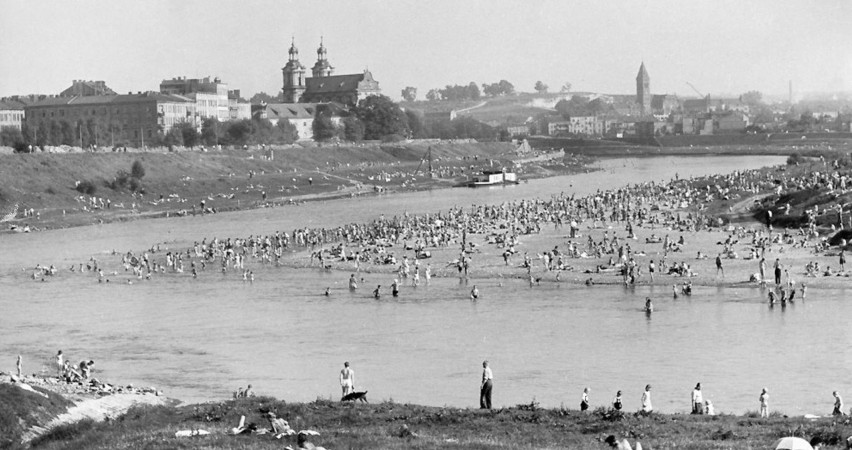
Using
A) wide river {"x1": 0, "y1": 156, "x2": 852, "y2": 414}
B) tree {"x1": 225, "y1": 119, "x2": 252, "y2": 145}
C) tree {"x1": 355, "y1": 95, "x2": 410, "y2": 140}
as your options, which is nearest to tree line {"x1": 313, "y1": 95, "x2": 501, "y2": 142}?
tree {"x1": 355, "y1": 95, "x2": 410, "y2": 140}

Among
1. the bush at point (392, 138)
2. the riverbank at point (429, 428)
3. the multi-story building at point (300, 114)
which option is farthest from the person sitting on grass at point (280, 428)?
the multi-story building at point (300, 114)

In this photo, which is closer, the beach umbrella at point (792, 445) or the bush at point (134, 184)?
the beach umbrella at point (792, 445)

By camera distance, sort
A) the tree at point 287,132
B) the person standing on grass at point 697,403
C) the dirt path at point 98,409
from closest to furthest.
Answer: the dirt path at point 98,409 → the person standing on grass at point 697,403 → the tree at point 287,132

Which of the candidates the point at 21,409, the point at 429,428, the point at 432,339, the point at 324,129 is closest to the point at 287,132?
the point at 324,129

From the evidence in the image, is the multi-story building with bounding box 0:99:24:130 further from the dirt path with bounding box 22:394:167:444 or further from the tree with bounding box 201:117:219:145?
the dirt path with bounding box 22:394:167:444

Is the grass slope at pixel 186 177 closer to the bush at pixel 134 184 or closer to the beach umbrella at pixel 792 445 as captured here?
the bush at pixel 134 184

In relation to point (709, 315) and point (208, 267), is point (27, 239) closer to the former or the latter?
point (208, 267)

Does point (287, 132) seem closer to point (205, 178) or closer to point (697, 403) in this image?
point (205, 178)
